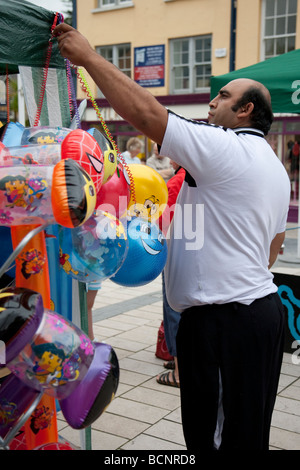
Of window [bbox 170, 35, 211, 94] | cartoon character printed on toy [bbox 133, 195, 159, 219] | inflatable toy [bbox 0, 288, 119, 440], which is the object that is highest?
window [bbox 170, 35, 211, 94]

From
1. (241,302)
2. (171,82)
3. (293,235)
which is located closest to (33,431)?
(241,302)

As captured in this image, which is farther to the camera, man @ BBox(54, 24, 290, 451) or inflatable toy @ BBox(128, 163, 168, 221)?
inflatable toy @ BBox(128, 163, 168, 221)

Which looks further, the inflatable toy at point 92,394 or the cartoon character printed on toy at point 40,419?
the cartoon character printed on toy at point 40,419

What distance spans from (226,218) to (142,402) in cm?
197

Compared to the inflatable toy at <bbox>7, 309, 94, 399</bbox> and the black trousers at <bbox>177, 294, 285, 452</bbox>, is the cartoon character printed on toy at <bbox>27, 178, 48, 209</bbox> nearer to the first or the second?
the inflatable toy at <bbox>7, 309, 94, 399</bbox>

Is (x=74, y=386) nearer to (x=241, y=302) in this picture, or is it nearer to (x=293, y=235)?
(x=241, y=302)

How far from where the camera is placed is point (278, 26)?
42.8 ft

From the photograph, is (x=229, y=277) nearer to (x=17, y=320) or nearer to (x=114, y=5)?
(x=17, y=320)

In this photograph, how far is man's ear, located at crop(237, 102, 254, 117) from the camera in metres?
2.00

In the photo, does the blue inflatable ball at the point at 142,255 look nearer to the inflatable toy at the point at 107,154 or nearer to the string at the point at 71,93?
the inflatable toy at the point at 107,154

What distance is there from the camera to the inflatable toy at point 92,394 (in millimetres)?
1582

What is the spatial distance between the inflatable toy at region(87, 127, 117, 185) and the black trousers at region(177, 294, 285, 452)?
2.04ft

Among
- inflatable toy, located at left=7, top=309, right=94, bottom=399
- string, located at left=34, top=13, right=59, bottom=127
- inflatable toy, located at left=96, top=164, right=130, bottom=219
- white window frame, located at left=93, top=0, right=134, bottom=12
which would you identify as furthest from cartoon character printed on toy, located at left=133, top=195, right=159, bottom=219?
white window frame, located at left=93, top=0, right=134, bottom=12

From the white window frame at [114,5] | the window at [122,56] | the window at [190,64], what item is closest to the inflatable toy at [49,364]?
the window at [190,64]
